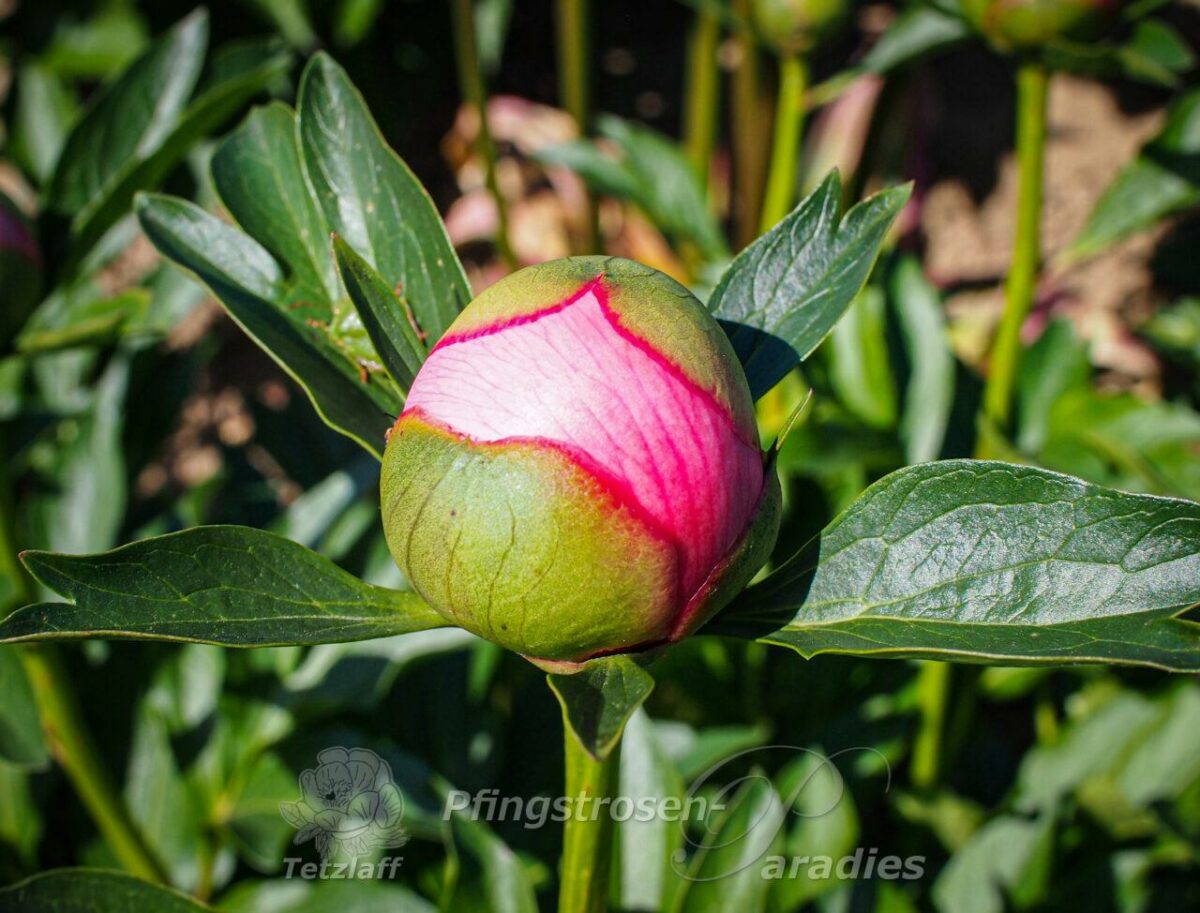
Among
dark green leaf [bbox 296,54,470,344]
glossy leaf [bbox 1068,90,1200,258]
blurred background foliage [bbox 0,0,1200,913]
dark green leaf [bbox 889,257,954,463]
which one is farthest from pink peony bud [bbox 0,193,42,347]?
glossy leaf [bbox 1068,90,1200,258]

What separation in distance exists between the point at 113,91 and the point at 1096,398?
1.18 meters

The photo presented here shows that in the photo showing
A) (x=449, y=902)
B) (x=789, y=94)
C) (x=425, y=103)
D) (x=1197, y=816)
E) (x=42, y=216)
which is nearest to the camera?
(x=449, y=902)

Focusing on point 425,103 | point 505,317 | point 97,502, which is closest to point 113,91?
point 97,502

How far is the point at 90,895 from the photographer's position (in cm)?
91

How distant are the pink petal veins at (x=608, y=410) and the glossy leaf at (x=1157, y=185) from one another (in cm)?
99

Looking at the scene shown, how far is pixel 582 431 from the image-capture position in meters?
0.58

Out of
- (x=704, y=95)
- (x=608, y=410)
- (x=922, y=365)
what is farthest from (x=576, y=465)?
(x=704, y=95)

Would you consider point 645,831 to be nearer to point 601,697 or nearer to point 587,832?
point 587,832

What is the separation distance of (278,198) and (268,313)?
0.33 ft

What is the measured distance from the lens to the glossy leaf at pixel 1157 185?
54.4 inches

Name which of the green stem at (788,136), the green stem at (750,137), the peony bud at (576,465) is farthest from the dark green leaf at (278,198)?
the green stem at (750,137)

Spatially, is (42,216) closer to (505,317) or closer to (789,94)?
(505,317)

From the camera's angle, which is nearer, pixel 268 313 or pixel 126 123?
pixel 268 313

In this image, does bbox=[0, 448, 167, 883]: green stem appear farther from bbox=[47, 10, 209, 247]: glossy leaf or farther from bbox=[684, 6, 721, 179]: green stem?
bbox=[684, 6, 721, 179]: green stem
